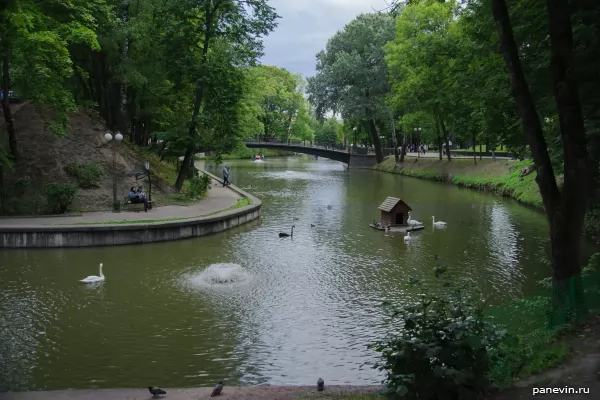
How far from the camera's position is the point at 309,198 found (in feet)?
116

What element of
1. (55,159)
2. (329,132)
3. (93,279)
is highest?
(329,132)

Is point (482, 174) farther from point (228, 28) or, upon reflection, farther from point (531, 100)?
point (531, 100)

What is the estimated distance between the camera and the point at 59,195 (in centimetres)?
2223

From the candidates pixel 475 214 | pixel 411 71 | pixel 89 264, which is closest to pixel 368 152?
pixel 411 71

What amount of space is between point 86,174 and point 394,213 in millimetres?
14562

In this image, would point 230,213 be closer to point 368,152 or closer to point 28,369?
point 28,369

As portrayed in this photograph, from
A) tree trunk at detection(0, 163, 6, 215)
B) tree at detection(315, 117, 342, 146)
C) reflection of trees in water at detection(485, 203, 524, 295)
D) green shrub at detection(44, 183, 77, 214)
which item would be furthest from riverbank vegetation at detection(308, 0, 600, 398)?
tree at detection(315, 117, 342, 146)

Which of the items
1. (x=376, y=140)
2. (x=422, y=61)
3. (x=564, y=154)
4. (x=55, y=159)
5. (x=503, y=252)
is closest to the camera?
(x=564, y=154)

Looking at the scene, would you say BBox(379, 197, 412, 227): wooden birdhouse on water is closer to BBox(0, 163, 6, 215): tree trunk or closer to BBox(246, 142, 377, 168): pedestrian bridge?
BBox(0, 163, 6, 215): tree trunk

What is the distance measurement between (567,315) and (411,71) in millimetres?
40172

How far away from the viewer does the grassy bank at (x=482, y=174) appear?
112 ft

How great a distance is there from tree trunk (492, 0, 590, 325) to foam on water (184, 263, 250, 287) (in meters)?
9.20

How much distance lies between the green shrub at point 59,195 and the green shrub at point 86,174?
2.29 m
